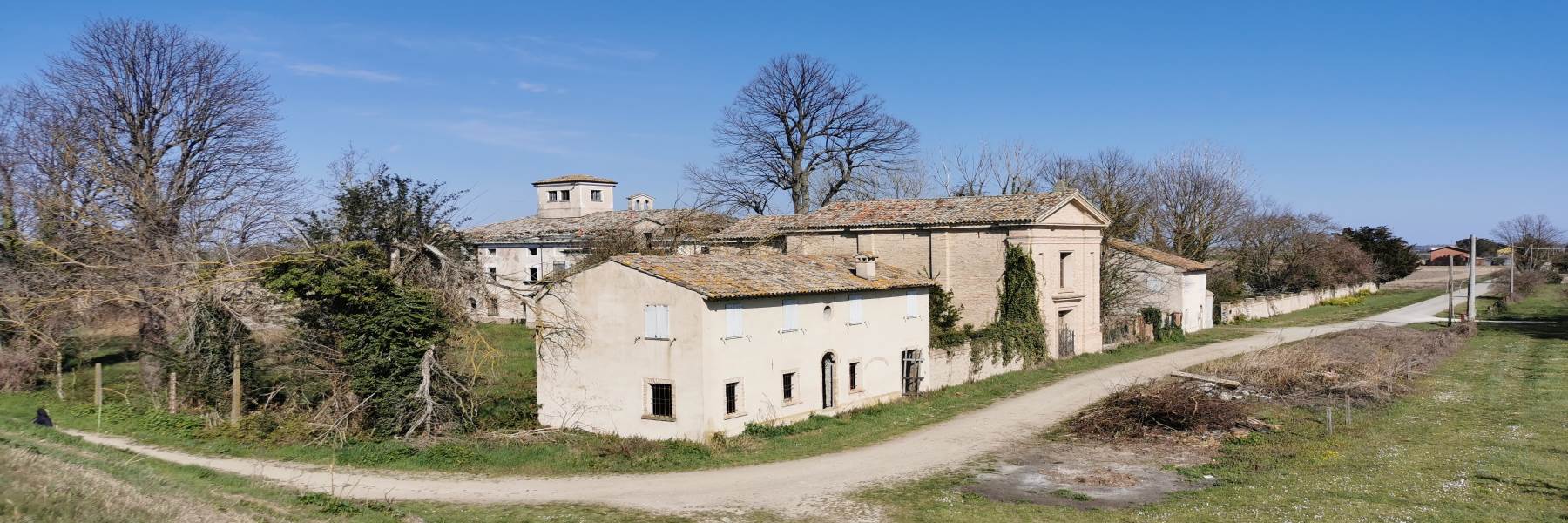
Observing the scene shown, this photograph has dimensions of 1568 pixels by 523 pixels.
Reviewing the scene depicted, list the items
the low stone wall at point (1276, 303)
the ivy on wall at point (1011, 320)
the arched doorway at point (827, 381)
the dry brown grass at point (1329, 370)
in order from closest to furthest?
the arched doorway at point (827, 381), the dry brown grass at point (1329, 370), the ivy on wall at point (1011, 320), the low stone wall at point (1276, 303)

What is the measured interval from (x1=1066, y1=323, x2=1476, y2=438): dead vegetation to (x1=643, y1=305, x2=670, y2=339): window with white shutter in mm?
10822

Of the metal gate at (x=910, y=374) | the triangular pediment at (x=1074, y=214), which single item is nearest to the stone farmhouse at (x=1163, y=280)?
the triangular pediment at (x=1074, y=214)

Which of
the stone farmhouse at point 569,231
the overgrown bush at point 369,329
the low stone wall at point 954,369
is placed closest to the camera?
the overgrown bush at point 369,329

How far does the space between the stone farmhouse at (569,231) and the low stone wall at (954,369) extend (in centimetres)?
1422

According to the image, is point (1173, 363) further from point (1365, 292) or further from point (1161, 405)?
point (1365, 292)

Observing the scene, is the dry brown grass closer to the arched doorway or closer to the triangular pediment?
the triangular pediment

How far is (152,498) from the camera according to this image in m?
11.8

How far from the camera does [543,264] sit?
181 ft

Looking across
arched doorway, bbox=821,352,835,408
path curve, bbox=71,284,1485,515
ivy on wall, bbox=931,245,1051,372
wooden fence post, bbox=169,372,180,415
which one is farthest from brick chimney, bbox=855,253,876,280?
Result: wooden fence post, bbox=169,372,180,415

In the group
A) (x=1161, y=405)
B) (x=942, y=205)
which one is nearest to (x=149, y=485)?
(x=1161, y=405)

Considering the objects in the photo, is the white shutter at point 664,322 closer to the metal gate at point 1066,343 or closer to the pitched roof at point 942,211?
the pitched roof at point 942,211

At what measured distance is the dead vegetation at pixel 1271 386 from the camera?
23891mm

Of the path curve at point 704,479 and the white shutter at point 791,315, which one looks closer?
the path curve at point 704,479

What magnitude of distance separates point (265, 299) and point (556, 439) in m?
9.05
